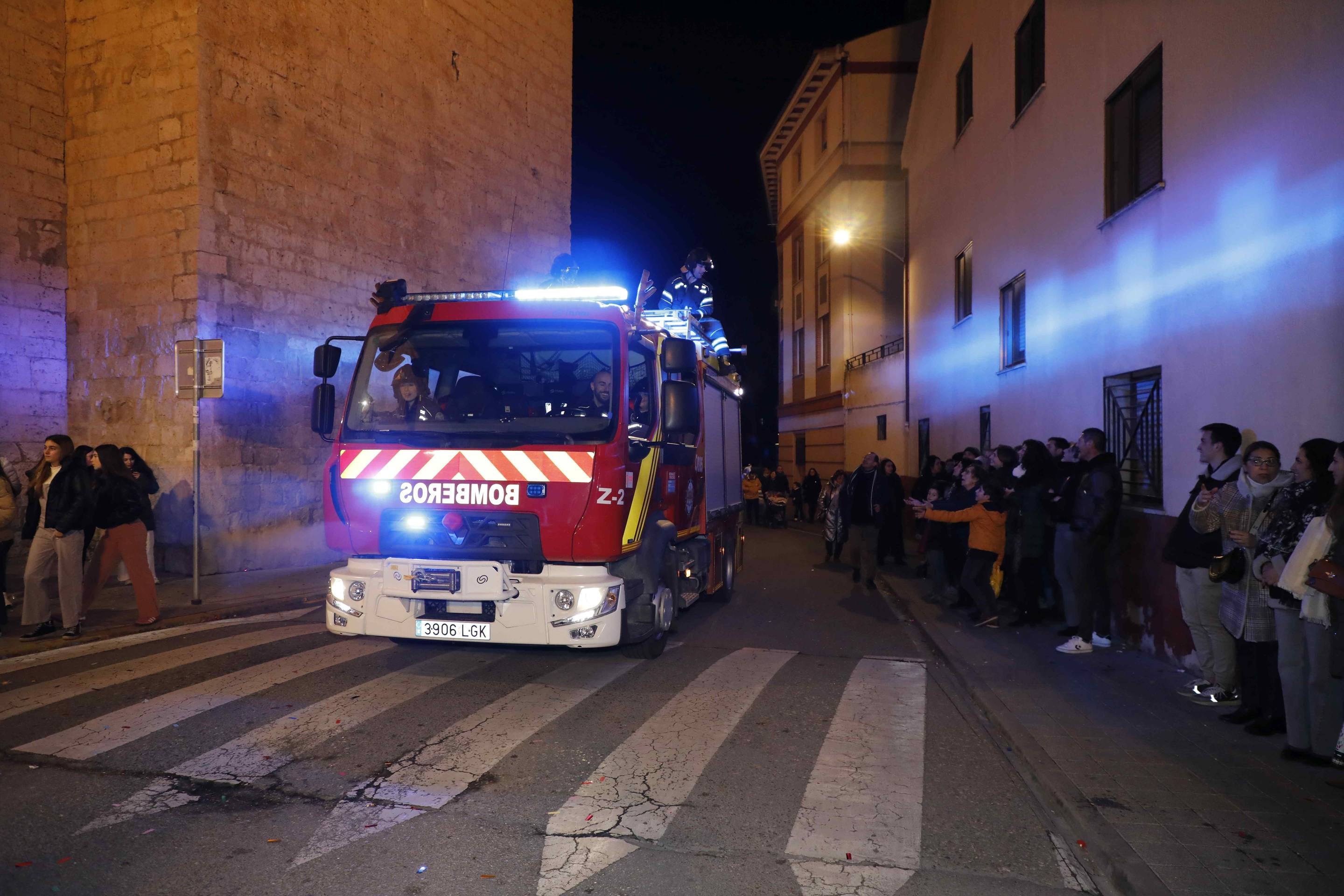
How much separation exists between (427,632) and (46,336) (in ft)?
32.5

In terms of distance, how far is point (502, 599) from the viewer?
6.32m

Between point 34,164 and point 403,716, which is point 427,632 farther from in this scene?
point 34,164

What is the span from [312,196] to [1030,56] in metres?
10.9

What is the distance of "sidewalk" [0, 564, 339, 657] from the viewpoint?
8422 millimetres

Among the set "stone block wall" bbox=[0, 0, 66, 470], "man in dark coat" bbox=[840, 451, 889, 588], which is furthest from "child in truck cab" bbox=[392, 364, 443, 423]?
"stone block wall" bbox=[0, 0, 66, 470]

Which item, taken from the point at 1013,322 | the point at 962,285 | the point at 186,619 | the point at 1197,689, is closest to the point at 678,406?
the point at 1197,689

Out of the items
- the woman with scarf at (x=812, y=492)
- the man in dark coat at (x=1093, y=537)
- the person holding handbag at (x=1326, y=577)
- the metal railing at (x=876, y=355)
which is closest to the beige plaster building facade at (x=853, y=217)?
the metal railing at (x=876, y=355)

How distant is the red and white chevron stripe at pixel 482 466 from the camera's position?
20.9ft

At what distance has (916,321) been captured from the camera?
20328 millimetres

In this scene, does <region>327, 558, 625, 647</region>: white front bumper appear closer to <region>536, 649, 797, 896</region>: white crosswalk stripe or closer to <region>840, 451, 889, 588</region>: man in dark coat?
<region>536, 649, 797, 896</region>: white crosswalk stripe

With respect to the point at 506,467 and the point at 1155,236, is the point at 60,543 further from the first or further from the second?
the point at 1155,236

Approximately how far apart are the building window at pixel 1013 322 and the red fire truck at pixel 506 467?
7760 millimetres

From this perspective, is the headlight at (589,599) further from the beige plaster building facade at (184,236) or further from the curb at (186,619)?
the beige plaster building facade at (184,236)

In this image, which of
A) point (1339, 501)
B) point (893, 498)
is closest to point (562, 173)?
point (893, 498)
